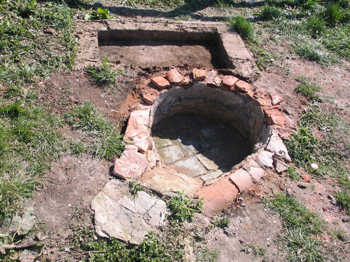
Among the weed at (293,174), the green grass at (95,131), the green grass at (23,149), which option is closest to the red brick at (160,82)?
the green grass at (95,131)

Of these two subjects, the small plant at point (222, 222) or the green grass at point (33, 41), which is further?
the green grass at point (33, 41)

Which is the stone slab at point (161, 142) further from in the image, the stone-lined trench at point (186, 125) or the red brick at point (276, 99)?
the red brick at point (276, 99)

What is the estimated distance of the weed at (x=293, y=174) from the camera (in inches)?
139

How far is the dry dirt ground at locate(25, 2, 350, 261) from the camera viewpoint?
275cm

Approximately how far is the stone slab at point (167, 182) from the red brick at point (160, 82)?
3.91 feet

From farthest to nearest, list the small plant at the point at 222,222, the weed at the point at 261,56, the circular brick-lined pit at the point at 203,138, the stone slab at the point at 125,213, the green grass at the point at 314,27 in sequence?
1. the green grass at the point at 314,27
2. the weed at the point at 261,56
3. the circular brick-lined pit at the point at 203,138
4. the small plant at the point at 222,222
5. the stone slab at the point at 125,213

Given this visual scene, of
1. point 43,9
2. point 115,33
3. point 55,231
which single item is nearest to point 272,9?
point 115,33

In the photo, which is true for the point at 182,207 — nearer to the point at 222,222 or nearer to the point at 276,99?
the point at 222,222

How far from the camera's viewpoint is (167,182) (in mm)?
3355

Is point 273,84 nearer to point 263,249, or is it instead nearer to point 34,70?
point 263,249

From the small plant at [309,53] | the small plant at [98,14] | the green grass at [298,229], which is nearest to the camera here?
the green grass at [298,229]

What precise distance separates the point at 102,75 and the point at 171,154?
142 cm

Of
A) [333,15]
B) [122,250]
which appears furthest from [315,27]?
[122,250]

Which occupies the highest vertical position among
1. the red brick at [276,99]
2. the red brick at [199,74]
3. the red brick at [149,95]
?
the red brick at [199,74]
